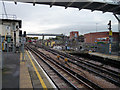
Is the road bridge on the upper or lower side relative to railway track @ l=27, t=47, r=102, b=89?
upper

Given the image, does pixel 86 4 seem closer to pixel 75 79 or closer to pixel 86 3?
pixel 86 3

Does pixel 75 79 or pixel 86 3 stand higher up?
pixel 86 3

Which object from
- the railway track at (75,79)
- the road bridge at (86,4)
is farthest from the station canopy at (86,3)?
the railway track at (75,79)

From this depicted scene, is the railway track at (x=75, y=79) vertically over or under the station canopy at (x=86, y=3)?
under

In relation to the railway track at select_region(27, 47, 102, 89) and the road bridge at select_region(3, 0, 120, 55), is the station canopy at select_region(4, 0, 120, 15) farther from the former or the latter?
the railway track at select_region(27, 47, 102, 89)

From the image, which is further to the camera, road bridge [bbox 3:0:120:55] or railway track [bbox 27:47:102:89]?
railway track [bbox 27:47:102:89]

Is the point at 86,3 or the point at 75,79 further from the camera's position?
the point at 75,79

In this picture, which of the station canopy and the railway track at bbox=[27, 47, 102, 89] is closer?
the station canopy

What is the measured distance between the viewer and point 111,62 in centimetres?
1564

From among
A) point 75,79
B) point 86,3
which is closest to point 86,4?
point 86,3

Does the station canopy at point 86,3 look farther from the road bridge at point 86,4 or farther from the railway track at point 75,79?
the railway track at point 75,79

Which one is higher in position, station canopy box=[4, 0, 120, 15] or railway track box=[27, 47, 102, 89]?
station canopy box=[4, 0, 120, 15]

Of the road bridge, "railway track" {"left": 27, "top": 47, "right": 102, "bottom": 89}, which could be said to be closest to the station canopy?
the road bridge

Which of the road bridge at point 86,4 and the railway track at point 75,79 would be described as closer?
the road bridge at point 86,4
